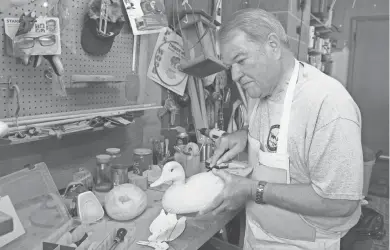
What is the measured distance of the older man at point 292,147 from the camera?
3.06 feet

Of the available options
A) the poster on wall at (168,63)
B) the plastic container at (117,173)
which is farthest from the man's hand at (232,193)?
the poster on wall at (168,63)

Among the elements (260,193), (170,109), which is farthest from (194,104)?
(260,193)

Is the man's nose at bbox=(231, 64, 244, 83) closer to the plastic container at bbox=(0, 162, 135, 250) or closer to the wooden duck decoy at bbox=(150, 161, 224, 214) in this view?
the wooden duck decoy at bbox=(150, 161, 224, 214)

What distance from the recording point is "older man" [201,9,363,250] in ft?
3.06

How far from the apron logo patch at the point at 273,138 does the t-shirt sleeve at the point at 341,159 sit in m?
0.19

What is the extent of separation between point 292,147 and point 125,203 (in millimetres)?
591

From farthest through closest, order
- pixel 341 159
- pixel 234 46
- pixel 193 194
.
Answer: pixel 193 194, pixel 234 46, pixel 341 159

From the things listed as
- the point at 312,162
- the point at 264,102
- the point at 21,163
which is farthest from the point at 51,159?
the point at 312,162

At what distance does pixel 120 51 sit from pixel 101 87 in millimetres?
217

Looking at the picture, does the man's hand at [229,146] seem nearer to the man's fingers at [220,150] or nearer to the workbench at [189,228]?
the man's fingers at [220,150]

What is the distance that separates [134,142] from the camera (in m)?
1.77

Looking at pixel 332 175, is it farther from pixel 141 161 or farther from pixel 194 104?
pixel 194 104

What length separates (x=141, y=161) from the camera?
5.18 ft

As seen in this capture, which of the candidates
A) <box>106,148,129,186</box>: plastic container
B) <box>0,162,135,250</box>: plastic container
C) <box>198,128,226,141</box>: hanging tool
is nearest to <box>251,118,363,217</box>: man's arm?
<box>0,162,135,250</box>: plastic container
